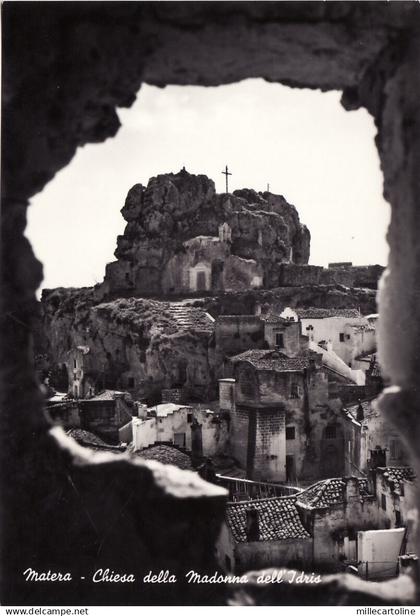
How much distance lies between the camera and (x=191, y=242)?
46031 millimetres

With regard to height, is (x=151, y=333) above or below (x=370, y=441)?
above

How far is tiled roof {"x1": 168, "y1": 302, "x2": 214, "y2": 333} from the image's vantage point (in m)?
35.5

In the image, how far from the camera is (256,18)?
3338 millimetres

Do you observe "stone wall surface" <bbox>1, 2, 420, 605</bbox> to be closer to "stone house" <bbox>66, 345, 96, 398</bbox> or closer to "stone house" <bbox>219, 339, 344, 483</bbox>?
"stone house" <bbox>219, 339, 344, 483</bbox>

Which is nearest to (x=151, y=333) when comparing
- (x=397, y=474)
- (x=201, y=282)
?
(x=201, y=282)

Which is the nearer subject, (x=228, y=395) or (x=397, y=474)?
(x=397, y=474)

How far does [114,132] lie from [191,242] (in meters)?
42.5

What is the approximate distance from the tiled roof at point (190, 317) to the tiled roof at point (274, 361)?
8.30 metres

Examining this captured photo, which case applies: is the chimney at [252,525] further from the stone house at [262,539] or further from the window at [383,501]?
the window at [383,501]

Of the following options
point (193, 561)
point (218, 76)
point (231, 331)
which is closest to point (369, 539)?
point (193, 561)

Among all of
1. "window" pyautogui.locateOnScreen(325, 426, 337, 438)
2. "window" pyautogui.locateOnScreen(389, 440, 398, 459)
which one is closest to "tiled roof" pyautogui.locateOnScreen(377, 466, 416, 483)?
"window" pyautogui.locateOnScreen(389, 440, 398, 459)

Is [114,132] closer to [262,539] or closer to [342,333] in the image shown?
[262,539]

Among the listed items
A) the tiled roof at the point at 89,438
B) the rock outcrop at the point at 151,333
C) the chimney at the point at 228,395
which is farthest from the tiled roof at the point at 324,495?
the rock outcrop at the point at 151,333

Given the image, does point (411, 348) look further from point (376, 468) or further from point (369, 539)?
point (376, 468)
